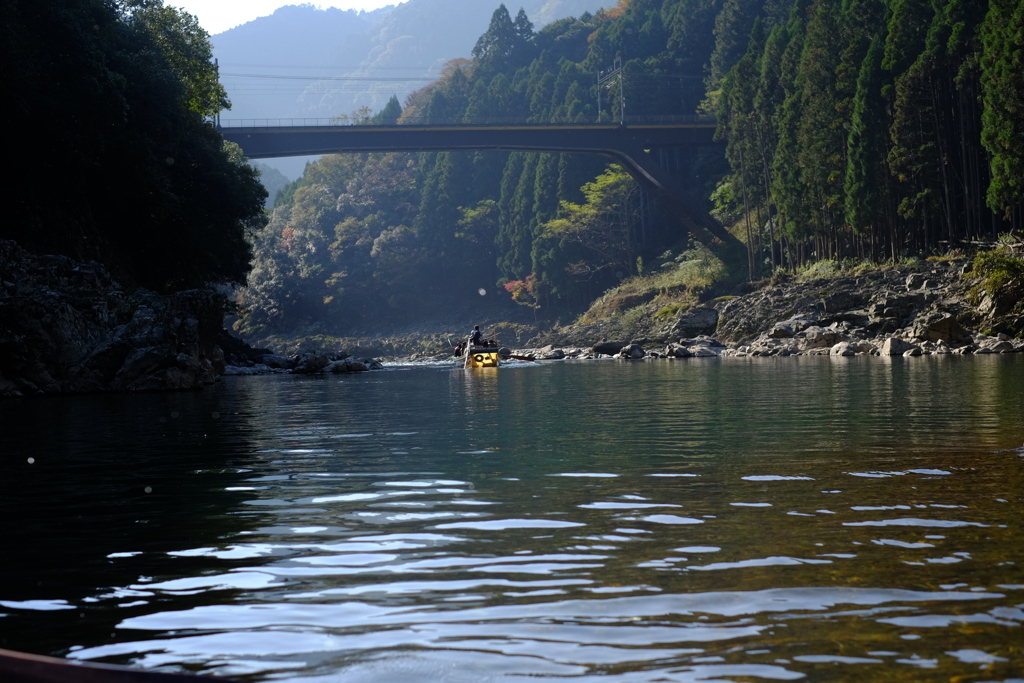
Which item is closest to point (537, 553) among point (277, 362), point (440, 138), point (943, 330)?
point (943, 330)

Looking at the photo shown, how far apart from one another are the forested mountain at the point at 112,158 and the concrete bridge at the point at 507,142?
26858 mm

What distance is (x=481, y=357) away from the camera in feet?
143

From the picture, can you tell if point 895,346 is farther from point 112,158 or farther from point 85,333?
point 112,158

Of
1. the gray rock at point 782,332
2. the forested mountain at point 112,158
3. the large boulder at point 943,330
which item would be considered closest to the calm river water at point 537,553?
the forested mountain at point 112,158

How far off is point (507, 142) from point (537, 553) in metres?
68.9

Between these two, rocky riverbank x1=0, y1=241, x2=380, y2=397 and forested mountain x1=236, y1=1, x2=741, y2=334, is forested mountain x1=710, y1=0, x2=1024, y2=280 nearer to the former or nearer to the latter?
forested mountain x1=236, y1=1, x2=741, y2=334

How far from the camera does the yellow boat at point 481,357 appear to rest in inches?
1705

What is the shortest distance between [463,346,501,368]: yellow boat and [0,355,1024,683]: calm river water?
29.2m

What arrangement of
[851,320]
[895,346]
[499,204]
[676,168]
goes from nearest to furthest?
[895,346]
[851,320]
[676,168]
[499,204]

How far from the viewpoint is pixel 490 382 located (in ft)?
98.2

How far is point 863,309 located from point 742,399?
101 feet

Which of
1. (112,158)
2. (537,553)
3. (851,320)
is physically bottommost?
(851,320)

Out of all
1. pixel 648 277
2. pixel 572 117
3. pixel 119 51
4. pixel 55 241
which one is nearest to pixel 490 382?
pixel 55 241

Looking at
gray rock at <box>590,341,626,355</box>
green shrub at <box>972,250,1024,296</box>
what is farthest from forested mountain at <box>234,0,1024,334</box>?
gray rock at <box>590,341,626,355</box>
